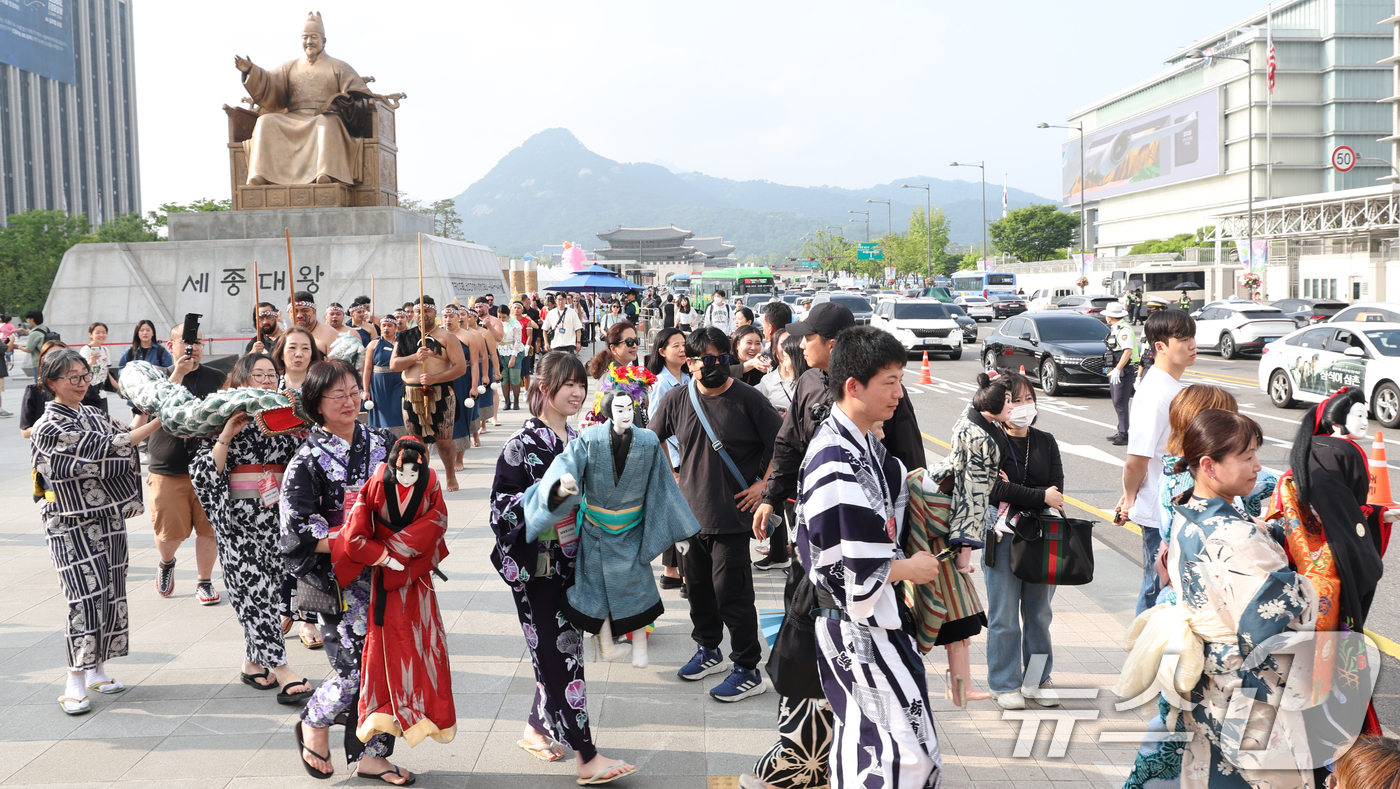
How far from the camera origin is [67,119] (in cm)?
8600

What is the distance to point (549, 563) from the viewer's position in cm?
393

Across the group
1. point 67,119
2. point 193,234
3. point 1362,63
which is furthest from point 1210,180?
point 67,119

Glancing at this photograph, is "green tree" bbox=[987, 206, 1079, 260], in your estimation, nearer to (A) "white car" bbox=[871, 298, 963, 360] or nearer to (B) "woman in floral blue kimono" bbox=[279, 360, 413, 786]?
(A) "white car" bbox=[871, 298, 963, 360]

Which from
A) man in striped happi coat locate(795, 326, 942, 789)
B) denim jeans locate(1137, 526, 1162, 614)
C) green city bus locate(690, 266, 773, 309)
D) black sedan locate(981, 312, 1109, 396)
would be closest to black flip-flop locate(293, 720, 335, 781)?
man in striped happi coat locate(795, 326, 942, 789)

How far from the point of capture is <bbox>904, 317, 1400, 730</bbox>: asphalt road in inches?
228

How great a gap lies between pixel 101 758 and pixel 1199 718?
4330mm

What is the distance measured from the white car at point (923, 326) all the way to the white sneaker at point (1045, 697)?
21040 mm

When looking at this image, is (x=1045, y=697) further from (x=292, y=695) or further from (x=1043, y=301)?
(x=1043, y=301)

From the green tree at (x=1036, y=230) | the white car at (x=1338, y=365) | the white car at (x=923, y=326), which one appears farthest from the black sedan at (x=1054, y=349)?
the green tree at (x=1036, y=230)

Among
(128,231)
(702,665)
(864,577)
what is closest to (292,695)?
(702,665)

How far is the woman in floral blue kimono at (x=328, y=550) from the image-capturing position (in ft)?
12.8

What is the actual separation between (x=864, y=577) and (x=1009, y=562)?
6.68 ft

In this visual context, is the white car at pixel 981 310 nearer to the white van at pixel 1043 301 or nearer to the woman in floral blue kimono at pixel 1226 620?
the white van at pixel 1043 301

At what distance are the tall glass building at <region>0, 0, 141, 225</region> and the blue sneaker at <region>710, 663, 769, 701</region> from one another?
87.3 metres
